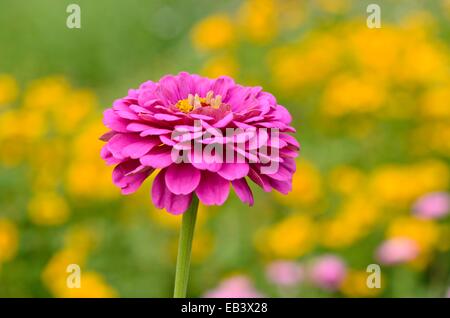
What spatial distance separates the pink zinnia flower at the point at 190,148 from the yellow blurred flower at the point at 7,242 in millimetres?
1017

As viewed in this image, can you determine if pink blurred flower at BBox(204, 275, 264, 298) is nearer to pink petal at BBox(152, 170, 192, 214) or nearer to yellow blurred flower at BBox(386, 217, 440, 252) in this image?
yellow blurred flower at BBox(386, 217, 440, 252)

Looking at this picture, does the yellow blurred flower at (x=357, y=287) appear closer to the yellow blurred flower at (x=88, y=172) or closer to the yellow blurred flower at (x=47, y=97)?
the yellow blurred flower at (x=88, y=172)

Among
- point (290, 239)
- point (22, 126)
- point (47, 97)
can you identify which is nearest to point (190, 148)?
point (290, 239)

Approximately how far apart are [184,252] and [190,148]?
13cm

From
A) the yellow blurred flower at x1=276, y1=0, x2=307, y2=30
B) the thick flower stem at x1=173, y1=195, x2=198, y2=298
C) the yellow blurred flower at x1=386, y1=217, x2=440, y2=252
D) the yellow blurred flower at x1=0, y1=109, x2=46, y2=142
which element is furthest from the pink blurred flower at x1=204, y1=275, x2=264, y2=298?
the yellow blurred flower at x1=276, y1=0, x2=307, y2=30

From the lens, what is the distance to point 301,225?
1.82 m

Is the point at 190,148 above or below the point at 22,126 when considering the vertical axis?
below

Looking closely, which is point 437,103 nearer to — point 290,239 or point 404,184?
point 404,184

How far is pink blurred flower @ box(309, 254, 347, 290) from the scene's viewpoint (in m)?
1.64

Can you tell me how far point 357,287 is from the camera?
5.69 ft

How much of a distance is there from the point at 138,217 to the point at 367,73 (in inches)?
39.2

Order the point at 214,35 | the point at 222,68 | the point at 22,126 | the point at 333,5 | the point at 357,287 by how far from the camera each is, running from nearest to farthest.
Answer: the point at 357,287 < the point at 22,126 < the point at 222,68 < the point at 214,35 < the point at 333,5

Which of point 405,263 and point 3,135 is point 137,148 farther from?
point 3,135
